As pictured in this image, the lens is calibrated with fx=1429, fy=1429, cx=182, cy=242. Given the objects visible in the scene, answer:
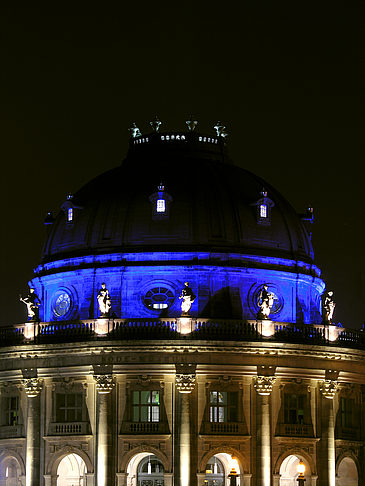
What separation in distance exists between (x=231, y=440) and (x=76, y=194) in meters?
24.9

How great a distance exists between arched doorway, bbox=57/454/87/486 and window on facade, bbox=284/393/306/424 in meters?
14.8

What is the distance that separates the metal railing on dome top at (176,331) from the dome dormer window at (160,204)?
965cm

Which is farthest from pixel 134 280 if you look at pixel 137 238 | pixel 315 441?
pixel 315 441

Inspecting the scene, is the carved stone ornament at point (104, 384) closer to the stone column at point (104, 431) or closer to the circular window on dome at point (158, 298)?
the stone column at point (104, 431)

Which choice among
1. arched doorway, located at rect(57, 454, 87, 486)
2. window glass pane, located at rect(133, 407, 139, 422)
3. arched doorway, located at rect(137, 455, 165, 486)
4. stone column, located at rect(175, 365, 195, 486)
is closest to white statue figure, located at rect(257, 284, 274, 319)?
stone column, located at rect(175, 365, 195, 486)

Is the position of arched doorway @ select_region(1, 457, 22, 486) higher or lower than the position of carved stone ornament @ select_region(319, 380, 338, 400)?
lower

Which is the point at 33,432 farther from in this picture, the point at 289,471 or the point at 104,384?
the point at 289,471

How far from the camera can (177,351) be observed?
9431 cm

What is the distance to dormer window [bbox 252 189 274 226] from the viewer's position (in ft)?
341

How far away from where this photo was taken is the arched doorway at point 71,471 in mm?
100188

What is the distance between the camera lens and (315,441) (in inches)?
3814

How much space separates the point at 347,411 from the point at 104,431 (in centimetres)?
1781

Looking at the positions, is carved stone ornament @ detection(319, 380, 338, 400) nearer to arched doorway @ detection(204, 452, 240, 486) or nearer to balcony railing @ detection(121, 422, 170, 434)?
arched doorway @ detection(204, 452, 240, 486)

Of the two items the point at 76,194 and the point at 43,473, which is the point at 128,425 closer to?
the point at 43,473
